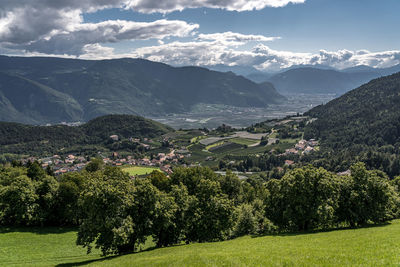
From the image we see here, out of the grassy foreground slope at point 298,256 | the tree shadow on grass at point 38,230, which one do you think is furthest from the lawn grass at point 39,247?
the grassy foreground slope at point 298,256

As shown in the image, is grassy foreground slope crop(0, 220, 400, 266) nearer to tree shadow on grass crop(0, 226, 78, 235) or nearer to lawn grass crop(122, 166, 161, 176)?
tree shadow on grass crop(0, 226, 78, 235)

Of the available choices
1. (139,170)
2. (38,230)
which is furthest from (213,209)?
(139,170)

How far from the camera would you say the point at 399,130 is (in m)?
195

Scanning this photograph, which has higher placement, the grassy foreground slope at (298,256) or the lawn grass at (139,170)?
the grassy foreground slope at (298,256)

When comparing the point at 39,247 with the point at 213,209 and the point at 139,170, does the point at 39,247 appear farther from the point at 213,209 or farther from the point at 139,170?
the point at 139,170

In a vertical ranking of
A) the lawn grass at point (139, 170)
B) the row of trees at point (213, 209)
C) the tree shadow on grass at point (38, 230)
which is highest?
the row of trees at point (213, 209)

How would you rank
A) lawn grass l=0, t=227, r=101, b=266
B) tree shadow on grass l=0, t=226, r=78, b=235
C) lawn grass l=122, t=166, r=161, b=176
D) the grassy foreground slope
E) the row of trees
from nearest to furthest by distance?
the grassy foreground slope, the row of trees, lawn grass l=0, t=227, r=101, b=266, tree shadow on grass l=0, t=226, r=78, b=235, lawn grass l=122, t=166, r=161, b=176

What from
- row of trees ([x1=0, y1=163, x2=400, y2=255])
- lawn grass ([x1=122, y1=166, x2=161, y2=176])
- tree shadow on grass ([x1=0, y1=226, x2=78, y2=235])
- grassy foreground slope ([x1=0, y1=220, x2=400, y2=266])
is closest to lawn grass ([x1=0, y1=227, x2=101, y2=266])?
tree shadow on grass ([x1=0, y1=226, x2=78, y2=235])

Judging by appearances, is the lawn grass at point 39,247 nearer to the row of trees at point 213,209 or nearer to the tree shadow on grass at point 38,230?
the tree shadow on grass at point 38,230

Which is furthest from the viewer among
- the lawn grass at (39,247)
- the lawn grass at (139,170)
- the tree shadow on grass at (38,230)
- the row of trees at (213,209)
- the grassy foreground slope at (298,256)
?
the lawn grass at (139,170)

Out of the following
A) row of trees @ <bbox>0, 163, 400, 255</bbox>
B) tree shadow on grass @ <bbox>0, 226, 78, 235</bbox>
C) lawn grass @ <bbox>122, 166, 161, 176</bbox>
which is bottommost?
lawn grass @ <bbox>122, 166, 161, 176</bbox>

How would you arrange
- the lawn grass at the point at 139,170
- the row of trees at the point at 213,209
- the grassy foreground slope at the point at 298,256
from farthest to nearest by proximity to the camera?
the lawn grass at the point at 139,170, the row of trees at the point at 213,209, the grassy foreground slope at the point at 298,256

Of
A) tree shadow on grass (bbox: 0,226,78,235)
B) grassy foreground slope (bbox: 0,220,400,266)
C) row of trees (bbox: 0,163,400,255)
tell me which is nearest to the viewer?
grassy foreground slope (bbox: 0,220,400,266)

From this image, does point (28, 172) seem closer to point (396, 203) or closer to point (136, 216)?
point (136, 216)
